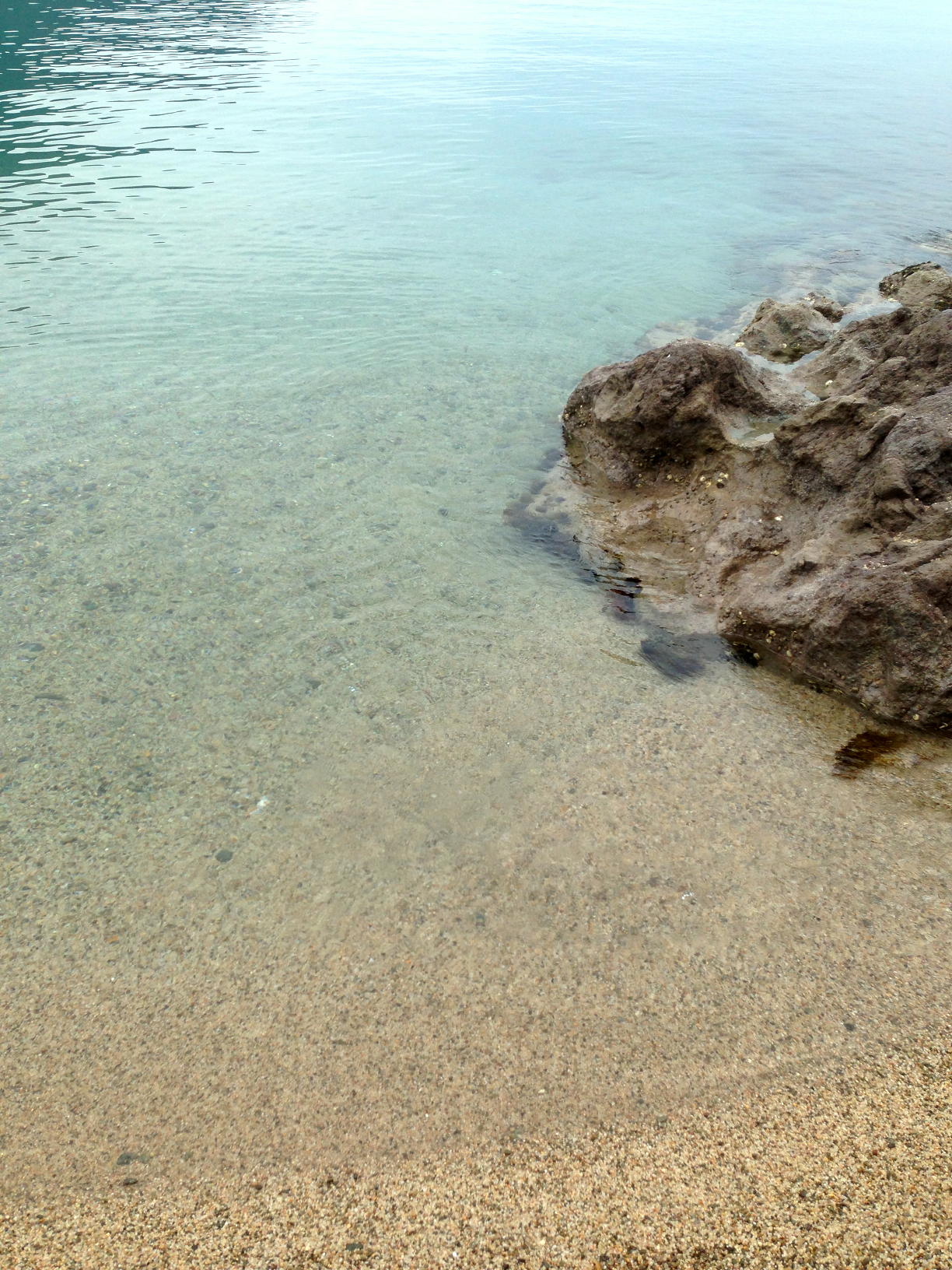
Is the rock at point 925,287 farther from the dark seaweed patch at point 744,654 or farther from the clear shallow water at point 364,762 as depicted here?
the dark seaweed patch at point 744,654

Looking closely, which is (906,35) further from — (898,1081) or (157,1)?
(898,1081)

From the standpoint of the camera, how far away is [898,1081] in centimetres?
273

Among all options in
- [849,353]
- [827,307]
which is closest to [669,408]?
[849,353]

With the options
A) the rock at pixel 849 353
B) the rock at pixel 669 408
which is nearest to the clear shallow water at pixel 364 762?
the rock at pixel 669 408

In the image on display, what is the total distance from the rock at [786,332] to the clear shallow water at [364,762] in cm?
128

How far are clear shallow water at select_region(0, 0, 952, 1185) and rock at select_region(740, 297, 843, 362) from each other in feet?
4.21

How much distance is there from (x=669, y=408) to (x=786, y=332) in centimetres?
327

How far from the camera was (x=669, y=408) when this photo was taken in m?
5.92

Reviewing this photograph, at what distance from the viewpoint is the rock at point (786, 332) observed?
828 cm

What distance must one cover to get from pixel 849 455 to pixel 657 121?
17.6 meters

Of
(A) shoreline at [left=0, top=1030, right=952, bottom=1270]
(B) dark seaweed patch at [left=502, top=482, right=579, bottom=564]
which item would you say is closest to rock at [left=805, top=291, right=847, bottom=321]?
(B) dark seaweed patch at [left=502, top=482, right=579, bottom=564]

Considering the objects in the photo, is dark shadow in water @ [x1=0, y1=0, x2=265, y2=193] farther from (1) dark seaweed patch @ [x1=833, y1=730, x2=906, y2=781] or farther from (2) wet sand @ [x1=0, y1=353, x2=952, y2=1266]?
(1) dark seaweed patch @ [x1=833, y1=730, x2=906, y2=781]

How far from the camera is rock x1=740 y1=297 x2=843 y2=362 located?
27.2ft

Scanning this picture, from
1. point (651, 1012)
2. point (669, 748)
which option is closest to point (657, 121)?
point (669, 748)
